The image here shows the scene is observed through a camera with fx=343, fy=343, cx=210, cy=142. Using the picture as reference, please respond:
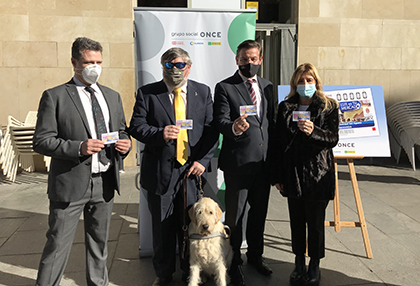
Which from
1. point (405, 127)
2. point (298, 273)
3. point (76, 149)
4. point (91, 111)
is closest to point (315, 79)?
point (298, 273)

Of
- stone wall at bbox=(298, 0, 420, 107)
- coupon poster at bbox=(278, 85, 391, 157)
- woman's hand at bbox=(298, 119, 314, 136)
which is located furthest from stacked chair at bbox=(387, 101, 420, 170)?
woman's hand at bbox=(298, 119, 314, 136)

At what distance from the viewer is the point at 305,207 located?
315 centimetres

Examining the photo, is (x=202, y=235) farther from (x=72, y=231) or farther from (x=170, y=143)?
(x=72, y=231)

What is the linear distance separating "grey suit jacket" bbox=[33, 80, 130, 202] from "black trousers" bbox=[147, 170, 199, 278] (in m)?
0.71

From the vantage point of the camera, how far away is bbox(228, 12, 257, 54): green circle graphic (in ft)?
12.5

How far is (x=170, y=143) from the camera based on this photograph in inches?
117

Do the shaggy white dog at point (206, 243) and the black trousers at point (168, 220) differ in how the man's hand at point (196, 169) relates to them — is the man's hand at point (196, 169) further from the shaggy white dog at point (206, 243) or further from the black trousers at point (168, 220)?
the shaggy white dog at point (206, 243)

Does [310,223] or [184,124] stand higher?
[184,124]

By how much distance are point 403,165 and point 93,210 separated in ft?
27.0

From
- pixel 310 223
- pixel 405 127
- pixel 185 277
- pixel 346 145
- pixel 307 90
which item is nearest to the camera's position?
pixel 307 90

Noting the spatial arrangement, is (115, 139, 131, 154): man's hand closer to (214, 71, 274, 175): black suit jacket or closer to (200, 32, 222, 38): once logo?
(214, 71, 274, 175): black suit jacket

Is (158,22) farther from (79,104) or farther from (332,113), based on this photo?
(332,113)

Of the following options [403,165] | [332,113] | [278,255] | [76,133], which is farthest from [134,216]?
[403,165]

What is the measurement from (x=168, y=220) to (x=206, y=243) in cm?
41
